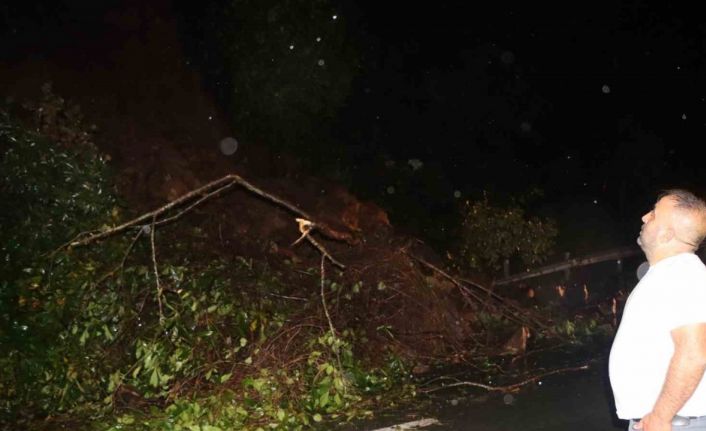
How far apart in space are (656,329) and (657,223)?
446 mm

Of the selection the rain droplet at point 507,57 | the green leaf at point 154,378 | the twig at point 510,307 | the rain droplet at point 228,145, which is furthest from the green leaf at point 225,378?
the rain droplet at point 507,57

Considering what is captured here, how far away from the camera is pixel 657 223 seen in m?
2.64

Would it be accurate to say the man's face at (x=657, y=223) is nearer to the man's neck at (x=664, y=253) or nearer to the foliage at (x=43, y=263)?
the man's neck at (x=664, y=253)

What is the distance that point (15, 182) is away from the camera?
6691 mm

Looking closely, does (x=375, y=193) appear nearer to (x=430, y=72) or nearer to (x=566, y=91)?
(x=430, y=72)

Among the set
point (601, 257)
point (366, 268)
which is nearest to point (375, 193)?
point (601, 257)

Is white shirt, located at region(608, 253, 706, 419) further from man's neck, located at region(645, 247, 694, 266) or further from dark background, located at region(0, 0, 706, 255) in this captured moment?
dark background, located at region(0, 0, 706, 255)

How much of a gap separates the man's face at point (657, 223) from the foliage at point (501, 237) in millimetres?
9188

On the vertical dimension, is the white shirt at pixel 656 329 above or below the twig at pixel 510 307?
below

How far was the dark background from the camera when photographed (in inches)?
517

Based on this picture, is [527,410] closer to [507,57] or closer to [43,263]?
[43,263]

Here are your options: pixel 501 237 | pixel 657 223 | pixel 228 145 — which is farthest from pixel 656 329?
pixel 228 145

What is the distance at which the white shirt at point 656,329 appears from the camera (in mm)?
2398

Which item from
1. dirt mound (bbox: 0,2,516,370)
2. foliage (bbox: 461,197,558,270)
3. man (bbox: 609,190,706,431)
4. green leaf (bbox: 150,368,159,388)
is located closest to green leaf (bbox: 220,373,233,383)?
green leaf (bbox: 150,368,159,388)
